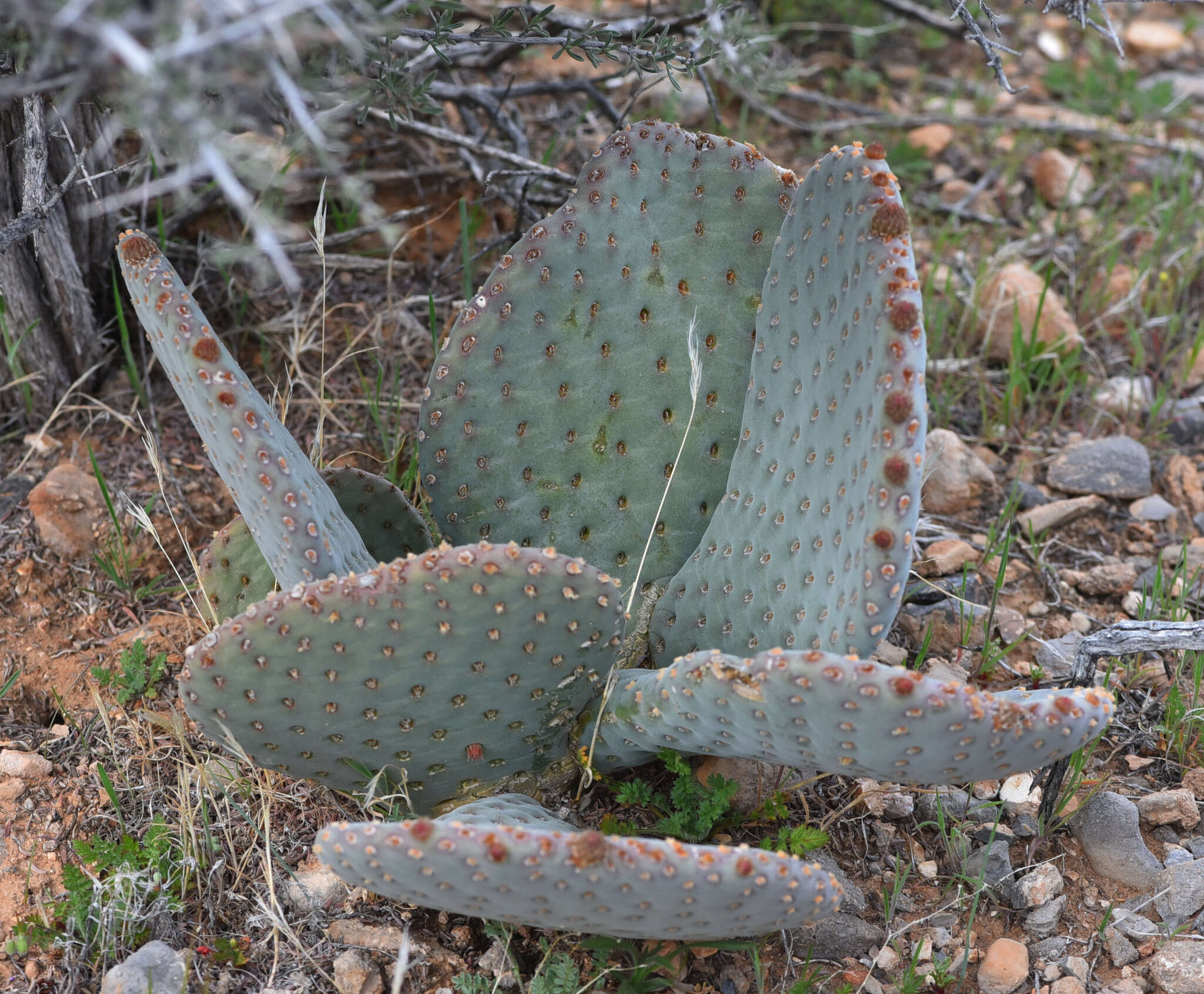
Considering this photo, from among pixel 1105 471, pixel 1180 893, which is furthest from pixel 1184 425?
pixel 1180 893

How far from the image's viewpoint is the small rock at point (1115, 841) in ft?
6.87

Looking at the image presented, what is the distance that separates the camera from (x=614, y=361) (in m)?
2.26

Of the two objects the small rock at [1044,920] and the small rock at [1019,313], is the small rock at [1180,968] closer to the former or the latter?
the small rock at [1044,920]

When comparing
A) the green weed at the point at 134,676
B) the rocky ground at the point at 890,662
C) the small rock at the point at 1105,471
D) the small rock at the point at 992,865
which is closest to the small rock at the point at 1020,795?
the rocky ground at the point at 890,662

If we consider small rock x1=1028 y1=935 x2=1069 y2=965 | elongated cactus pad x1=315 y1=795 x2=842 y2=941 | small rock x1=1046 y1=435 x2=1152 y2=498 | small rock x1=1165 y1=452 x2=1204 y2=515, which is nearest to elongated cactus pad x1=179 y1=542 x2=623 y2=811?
elongated cactus pad x1=315 y1=795 x2=842 y2=941

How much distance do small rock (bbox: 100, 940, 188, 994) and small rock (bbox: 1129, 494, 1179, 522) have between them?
100 inches

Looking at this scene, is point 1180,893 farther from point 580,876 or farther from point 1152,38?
point 1152,38

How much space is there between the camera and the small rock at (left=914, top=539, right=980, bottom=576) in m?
2.76

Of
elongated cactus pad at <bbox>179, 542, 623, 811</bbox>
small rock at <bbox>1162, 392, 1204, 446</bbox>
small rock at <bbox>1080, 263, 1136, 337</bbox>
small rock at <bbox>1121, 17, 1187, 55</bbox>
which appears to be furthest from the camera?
small rock at <bbox>1121, 17, 1187, 55</bbox>

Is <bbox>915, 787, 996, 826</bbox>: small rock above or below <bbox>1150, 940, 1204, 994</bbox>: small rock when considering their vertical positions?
above

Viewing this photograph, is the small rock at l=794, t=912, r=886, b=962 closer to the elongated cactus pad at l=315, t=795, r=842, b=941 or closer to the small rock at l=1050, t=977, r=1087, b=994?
the small rock at l=1050, t=977, r=1087, b=994

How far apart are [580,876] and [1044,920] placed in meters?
1.06

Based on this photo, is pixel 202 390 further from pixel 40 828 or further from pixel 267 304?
pixel 267 304

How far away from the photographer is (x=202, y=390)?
5.68ft
